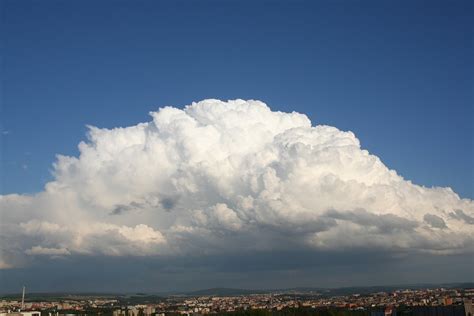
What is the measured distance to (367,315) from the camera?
11006cm

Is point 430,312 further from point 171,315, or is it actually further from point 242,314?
point 171,315

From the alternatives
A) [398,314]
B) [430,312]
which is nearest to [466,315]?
[430,312]

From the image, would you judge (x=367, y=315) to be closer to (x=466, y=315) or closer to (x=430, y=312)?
(x=430, y=312)

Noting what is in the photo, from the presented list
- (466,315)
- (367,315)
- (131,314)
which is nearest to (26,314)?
A: (131,314)

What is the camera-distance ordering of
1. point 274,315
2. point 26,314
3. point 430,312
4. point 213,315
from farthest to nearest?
point 213,315
point 274,315
point 26,314
point 430,312

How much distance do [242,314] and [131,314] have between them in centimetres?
3283

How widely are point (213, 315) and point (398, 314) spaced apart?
46.8m

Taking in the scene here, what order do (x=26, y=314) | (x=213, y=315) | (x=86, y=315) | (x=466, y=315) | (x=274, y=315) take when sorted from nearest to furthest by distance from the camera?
(x=466, y=315) → (x=26, y=314) → (x=274, y=315) → (x=213, y=315) → (x=86, y=315)

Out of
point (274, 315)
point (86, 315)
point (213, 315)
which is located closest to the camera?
point (274, 315)

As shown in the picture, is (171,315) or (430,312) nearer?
(430,312)

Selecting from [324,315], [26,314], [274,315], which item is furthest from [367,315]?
[26,314]

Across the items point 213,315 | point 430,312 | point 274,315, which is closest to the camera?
point 430,312

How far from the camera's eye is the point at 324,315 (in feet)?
377

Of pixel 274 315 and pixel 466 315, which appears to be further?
pixel 274 315
